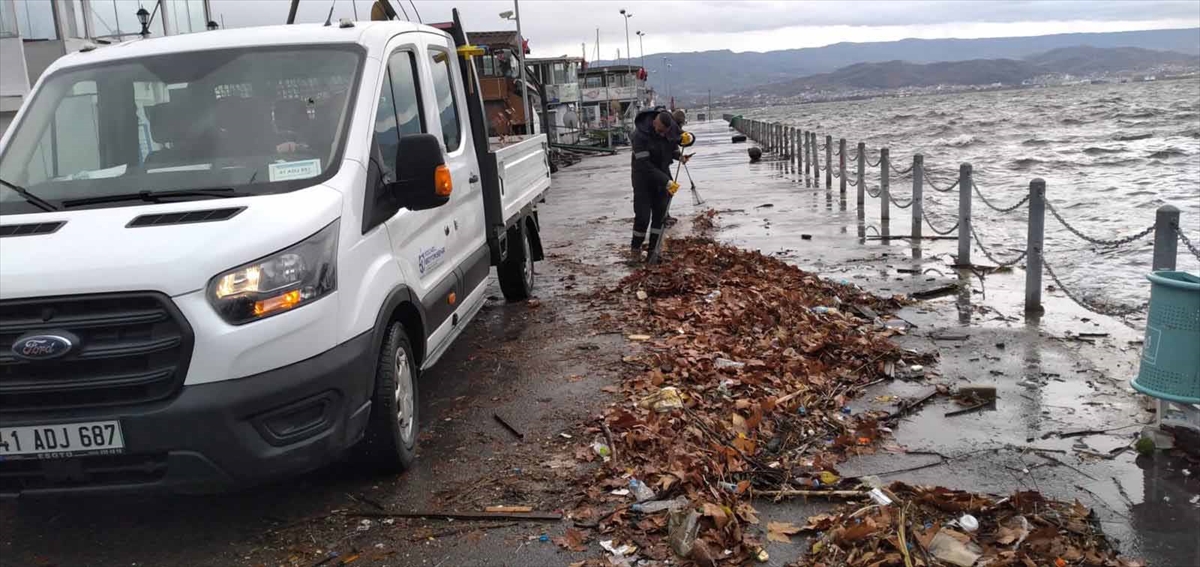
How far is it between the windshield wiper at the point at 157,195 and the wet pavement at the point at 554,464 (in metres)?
1.42

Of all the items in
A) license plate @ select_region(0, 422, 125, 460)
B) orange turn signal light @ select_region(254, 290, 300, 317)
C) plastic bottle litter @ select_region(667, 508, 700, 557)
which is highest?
orange turn signal light @ select_region(254, 290, 300, 317)

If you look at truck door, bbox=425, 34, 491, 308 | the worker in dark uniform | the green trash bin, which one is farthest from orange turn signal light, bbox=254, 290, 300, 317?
the worker in dark uniform

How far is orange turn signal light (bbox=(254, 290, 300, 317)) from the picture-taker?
3963mm

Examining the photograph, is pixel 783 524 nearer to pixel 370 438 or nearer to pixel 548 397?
pixel 370 438

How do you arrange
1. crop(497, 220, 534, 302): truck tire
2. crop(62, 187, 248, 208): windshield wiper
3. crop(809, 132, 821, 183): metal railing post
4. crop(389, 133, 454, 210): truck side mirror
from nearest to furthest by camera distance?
1. crop(62, 187, 248, 208): windshield wiper
2. crop(389, 133, 454, 210): truck side mirror
3. crop(497, 220, 534, 302): truck tire
4. crop(809, 132, 821, 183): metal railing post

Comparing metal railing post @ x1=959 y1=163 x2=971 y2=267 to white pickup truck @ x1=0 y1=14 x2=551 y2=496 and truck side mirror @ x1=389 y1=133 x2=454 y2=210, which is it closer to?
white pickup truck @ x1=0 y1=14 x2=551 y2=496

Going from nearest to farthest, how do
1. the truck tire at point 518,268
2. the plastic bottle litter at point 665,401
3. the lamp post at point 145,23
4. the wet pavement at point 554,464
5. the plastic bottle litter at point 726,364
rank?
the wet pavement at point 554,464, the plastic bottle litter at point 665,401, the lamp post at point 145,23, the plastic bottle litter at point 726,364, the truck tire at point 518,268

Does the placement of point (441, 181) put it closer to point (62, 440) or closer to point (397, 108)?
point (397, 108)

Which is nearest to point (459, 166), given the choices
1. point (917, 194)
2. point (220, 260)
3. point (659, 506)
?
point (220, 260)

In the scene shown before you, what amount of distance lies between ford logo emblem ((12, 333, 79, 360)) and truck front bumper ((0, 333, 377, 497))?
268mm

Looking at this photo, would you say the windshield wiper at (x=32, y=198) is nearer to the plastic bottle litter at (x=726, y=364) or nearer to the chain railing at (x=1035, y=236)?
the plastic bottle litter at (x=726, y=364)

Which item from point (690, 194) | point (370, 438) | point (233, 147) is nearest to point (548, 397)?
point (370, 438)

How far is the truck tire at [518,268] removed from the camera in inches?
372

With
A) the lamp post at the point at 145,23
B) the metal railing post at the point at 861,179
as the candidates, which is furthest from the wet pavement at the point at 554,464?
the metal railing post at the point at 861,179
